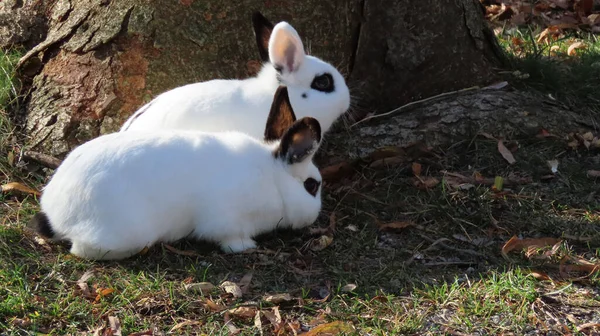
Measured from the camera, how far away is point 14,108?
4801mm

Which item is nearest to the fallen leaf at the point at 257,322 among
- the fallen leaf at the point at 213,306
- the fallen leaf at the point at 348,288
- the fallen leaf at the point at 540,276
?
the fallen leaf at the point at 213,306

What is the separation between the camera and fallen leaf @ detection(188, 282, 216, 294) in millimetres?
3344

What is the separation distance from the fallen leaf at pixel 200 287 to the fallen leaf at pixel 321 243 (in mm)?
623

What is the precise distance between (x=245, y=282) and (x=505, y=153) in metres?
1.89

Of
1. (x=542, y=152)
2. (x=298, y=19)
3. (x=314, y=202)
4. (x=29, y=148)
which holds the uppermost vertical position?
(x=298, y=19)

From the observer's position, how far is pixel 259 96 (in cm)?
422

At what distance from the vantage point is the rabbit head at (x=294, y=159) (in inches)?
145

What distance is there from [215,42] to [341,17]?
2.38 ft

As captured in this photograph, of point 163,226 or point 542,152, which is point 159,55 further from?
point 542,152

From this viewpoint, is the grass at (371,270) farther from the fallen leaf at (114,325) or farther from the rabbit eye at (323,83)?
the rabbit eye at (323,83)

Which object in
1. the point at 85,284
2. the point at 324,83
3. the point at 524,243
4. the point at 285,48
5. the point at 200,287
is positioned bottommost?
the point at 524,243

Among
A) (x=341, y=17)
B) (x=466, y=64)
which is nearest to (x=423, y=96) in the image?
(x=466, y=64)

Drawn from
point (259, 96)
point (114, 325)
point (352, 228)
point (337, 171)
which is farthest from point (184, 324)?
point (337, 171)

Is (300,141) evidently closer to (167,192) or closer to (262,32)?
(167,192)
